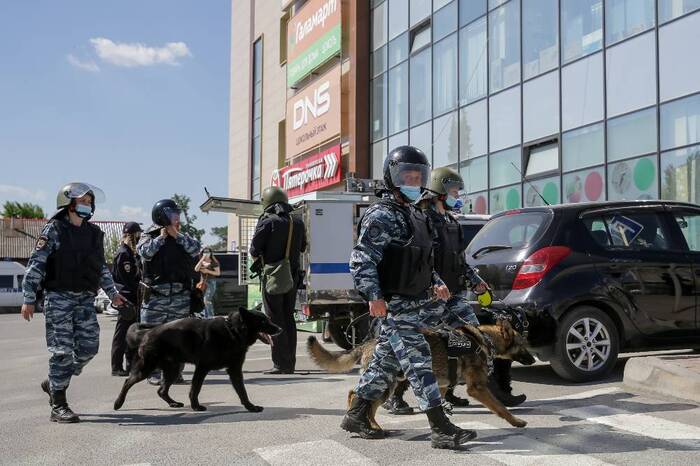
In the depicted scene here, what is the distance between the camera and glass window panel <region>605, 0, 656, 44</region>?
1527 cm

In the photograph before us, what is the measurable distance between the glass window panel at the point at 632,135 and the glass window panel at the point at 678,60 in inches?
23.5

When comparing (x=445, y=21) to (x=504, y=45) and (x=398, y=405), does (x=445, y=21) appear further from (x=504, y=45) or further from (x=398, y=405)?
(x=398, y=405)

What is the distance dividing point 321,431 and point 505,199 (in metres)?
15.2

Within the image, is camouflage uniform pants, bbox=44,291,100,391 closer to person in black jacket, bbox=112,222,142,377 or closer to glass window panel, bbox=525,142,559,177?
person in black jacket, bbox=112,222,142,377

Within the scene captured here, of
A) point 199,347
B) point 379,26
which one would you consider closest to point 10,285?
point 379,26

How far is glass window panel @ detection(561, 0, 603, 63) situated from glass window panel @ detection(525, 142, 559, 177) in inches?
82.0

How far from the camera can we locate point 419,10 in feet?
80.0

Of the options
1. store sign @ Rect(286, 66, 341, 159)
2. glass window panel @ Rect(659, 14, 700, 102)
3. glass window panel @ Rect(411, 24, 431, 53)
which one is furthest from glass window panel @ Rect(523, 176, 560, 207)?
store sign @ Rect(286, 66, 341, 159)

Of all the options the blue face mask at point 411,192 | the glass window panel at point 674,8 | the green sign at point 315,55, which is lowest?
the blue face mask at point 411,192

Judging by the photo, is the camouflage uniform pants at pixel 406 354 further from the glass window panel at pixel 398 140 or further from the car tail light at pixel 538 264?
the glass window panel at pixel 398 140

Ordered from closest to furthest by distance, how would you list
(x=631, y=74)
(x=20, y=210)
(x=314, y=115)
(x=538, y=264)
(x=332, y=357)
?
(x=332, y=357) < (x=538, y=264) < (x=631, y=74) < (x=314, y=115) < (x=20, y=210)

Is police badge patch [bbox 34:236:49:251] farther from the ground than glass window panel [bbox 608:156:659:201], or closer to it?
closer to it

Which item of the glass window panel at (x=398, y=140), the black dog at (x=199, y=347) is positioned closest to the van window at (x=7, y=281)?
the glass window panel at (x=398, y=140)

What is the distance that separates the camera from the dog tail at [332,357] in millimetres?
5457
